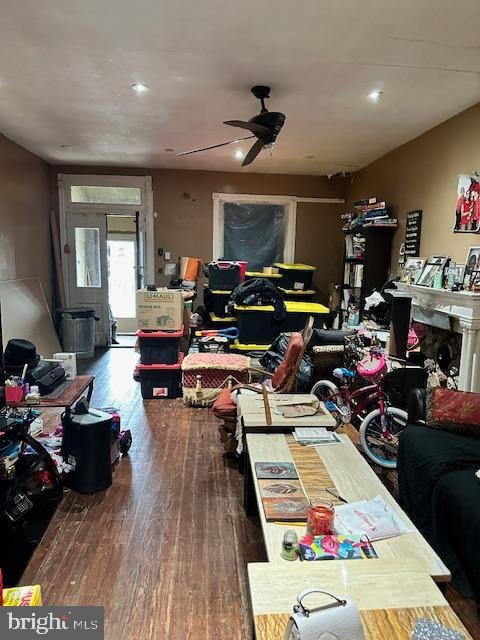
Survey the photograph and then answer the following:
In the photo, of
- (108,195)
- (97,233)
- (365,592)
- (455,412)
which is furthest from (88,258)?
(365,592)

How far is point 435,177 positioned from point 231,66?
90.1 inches

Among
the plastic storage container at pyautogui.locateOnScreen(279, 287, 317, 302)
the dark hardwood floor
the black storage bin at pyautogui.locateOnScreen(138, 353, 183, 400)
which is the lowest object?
the dark hardwood floor

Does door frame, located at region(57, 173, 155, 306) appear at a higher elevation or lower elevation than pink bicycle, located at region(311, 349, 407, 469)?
higher

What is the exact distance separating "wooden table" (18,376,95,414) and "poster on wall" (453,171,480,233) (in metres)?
3.23

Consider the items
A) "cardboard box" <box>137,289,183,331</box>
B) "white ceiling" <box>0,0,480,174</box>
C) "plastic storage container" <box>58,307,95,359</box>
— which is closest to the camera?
"white ceiling" <box>0,0,480,174</box>

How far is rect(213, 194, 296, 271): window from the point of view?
6836mm

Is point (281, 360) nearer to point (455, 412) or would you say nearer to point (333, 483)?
point (455, 412)

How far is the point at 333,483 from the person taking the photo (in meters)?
2.01

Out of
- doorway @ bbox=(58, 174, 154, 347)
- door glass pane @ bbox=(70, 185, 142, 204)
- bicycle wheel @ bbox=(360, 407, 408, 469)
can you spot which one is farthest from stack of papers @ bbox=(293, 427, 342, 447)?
door glass pane @ bbox=(70, 185, 142, 204)

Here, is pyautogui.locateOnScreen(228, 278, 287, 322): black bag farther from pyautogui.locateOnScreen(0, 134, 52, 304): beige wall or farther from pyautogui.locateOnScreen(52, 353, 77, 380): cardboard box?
pyautogui.locateOnScreen(0, 134, 52, 304): beige wall

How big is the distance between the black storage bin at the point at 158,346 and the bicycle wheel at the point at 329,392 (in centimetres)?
147

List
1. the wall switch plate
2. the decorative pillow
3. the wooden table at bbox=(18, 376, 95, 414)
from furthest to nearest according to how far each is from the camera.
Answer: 1. the wall switch plate
2. the wooden table at bbox=(18, 376, 95, 414)
3. the decorative pillow

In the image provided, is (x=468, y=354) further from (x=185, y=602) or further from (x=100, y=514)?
(x=100, y=514)

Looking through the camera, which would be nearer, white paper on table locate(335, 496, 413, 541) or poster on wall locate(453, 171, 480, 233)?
white paper on table locate(335, 496, 413, 541)
